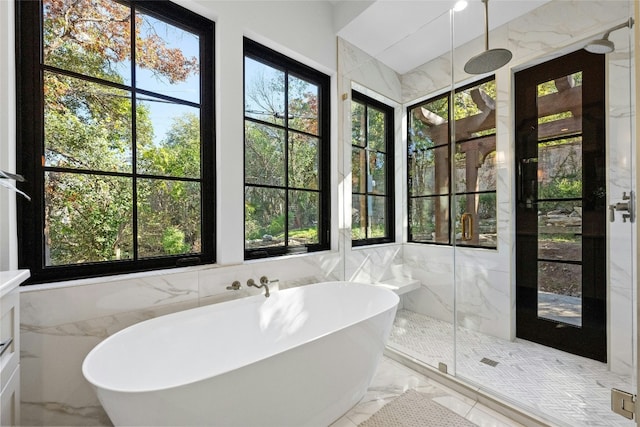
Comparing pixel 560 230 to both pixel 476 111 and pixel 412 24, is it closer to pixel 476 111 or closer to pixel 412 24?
pixel 476 111

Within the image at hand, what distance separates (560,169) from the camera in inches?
81.2

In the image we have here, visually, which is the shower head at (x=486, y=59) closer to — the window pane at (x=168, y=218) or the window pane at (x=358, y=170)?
the window pane at (x=358, y=170)

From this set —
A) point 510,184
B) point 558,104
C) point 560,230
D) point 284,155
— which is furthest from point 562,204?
point 284,155

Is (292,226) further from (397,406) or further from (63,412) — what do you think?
(63,412)

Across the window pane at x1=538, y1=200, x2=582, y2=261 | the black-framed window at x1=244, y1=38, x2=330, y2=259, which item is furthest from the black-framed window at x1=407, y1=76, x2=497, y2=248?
the black-framed window at x1=244, y1=38, x2=330, y2=259

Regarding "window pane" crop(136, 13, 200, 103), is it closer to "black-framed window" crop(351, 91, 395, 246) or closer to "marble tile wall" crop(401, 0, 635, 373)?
"black-framed window" crop(351, 91, 395, 246)

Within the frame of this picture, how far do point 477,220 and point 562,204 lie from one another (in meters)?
0.59

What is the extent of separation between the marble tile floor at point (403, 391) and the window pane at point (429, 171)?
5.59ft

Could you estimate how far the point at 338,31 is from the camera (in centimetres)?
254

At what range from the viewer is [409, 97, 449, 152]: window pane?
8.88ft

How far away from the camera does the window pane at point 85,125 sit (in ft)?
4.58

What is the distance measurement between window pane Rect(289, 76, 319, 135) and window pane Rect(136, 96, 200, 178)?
83cm

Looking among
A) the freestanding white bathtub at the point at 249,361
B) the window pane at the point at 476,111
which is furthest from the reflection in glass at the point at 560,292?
the freestanding white bathtub at the point at 249,361

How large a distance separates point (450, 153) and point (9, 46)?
3050 mm
